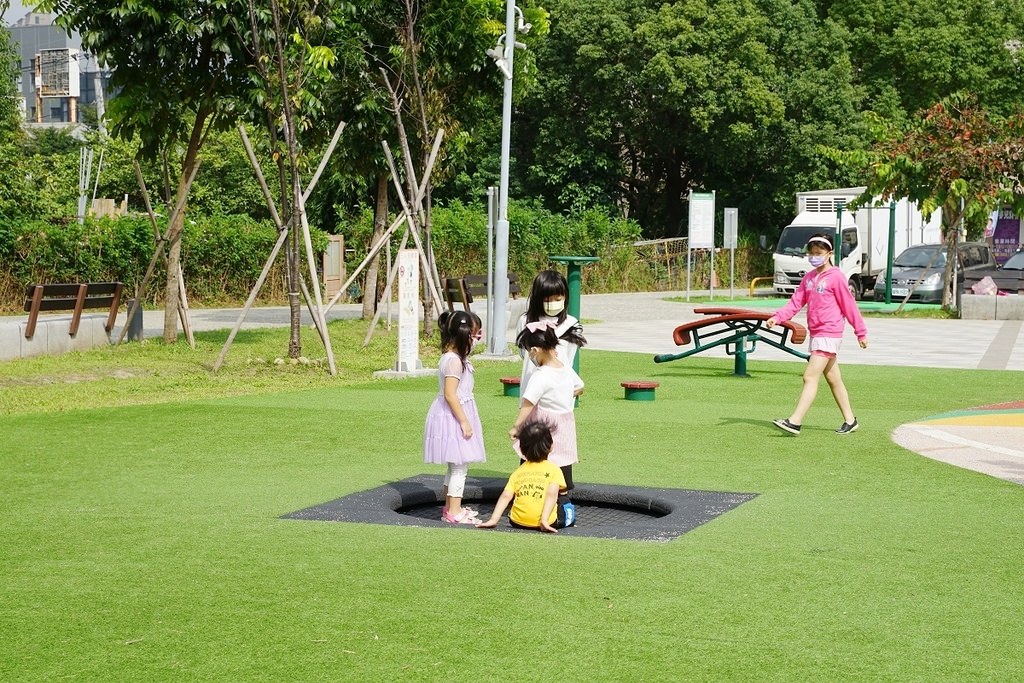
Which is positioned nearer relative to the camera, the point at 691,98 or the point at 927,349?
the point at 927,349

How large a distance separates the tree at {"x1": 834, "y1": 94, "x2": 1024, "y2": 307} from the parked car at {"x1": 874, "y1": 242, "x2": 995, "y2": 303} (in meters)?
3.82

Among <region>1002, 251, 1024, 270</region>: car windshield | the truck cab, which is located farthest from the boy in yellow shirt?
the truck cab

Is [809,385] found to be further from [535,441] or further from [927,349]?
[927,349]

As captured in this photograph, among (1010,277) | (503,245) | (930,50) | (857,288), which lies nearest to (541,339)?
(503,245)

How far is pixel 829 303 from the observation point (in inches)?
441

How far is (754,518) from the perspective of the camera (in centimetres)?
763

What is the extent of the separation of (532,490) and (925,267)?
3023 centimetres

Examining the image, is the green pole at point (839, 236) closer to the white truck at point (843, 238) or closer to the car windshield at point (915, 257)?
the white truck at point (843, 238)

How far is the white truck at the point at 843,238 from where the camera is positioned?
38219 millimetres

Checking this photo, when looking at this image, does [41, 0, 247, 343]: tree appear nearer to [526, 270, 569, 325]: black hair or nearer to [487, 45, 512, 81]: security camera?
[487, 45, 512, 81]: security camera

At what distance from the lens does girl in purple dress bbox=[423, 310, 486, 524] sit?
26.0ft

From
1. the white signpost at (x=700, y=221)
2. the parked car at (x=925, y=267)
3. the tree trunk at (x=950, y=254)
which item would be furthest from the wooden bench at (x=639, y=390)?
the parked car at (x=925, y=267)

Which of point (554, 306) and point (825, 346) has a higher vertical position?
point (554, 306)

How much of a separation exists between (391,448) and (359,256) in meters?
25.3
